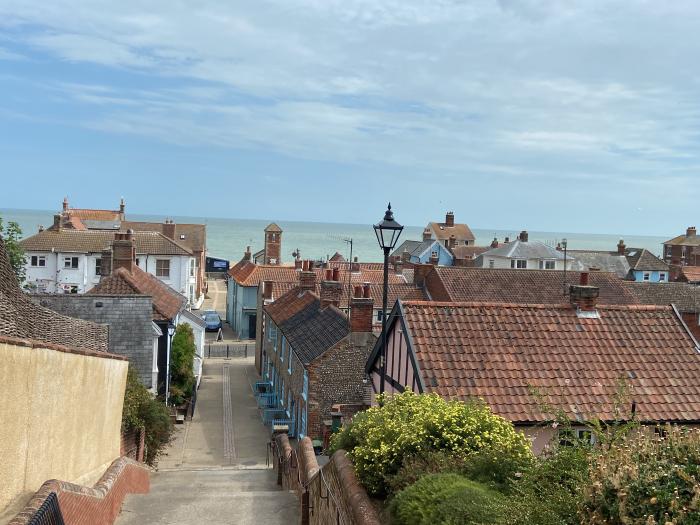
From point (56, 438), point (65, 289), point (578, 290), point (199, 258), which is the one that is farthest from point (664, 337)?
point (199, 258)

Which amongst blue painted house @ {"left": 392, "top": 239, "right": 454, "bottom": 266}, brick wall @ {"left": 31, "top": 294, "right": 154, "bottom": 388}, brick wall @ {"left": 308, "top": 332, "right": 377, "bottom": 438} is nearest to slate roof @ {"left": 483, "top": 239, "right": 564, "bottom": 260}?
blue painted house @ {"left": 392, "top": 239, "right": 454, "bottom": 266}

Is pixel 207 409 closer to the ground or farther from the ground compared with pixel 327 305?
closer to the ground

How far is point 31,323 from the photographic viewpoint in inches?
612

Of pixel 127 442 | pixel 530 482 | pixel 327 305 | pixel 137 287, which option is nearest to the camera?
pixel 530 482

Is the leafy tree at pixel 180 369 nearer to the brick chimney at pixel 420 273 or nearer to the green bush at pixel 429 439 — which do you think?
the brick chimney at pixel 420 273

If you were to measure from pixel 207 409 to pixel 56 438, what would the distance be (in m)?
23.6

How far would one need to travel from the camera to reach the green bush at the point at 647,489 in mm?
5188

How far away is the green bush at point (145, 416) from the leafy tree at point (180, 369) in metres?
6.81

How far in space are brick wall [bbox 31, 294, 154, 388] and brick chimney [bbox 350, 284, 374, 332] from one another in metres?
7.45

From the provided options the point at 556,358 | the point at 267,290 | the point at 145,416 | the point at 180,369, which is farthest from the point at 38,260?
the point at 556,358

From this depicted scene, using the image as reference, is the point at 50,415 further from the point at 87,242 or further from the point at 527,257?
the point at 527,257

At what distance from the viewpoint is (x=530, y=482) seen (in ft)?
24.1

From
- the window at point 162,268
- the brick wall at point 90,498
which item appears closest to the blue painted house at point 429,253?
the window at point 162,268

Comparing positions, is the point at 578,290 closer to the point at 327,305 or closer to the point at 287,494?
the point at 287,494
